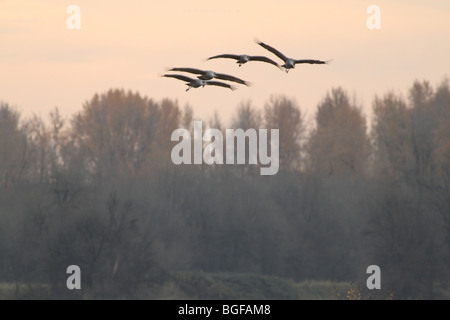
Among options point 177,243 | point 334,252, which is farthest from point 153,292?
point 334,252

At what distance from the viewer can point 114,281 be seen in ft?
138

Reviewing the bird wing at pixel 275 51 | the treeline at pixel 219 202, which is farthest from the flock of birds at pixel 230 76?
the treeline at pixel 219 202

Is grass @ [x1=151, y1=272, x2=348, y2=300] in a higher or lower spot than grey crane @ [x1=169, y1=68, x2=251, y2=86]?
lower

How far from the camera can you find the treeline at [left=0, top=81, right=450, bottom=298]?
42.5 metres

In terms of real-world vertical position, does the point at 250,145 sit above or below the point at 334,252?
above

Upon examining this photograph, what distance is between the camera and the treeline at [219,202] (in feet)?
140

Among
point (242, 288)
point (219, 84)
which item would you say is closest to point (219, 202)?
point (242, 288)

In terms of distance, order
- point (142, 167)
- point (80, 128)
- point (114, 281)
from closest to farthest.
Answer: point (114, 281), point (142, 167), point (80, 128)

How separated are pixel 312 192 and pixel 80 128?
905 inches

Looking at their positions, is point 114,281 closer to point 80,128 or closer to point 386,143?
point 386,143

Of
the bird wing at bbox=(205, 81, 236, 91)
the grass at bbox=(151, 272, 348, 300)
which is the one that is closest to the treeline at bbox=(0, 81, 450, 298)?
the grass at bbox=(151, 272, 348, 300)

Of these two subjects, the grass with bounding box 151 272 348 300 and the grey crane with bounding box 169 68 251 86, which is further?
the grass with bounding box 151 272 348 300

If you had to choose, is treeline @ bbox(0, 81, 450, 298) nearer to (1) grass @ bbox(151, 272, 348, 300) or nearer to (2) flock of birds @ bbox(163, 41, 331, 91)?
(1) grass @ bbox(151, 272, 348, 300)

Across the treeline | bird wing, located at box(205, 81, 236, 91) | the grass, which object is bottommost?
the grass
